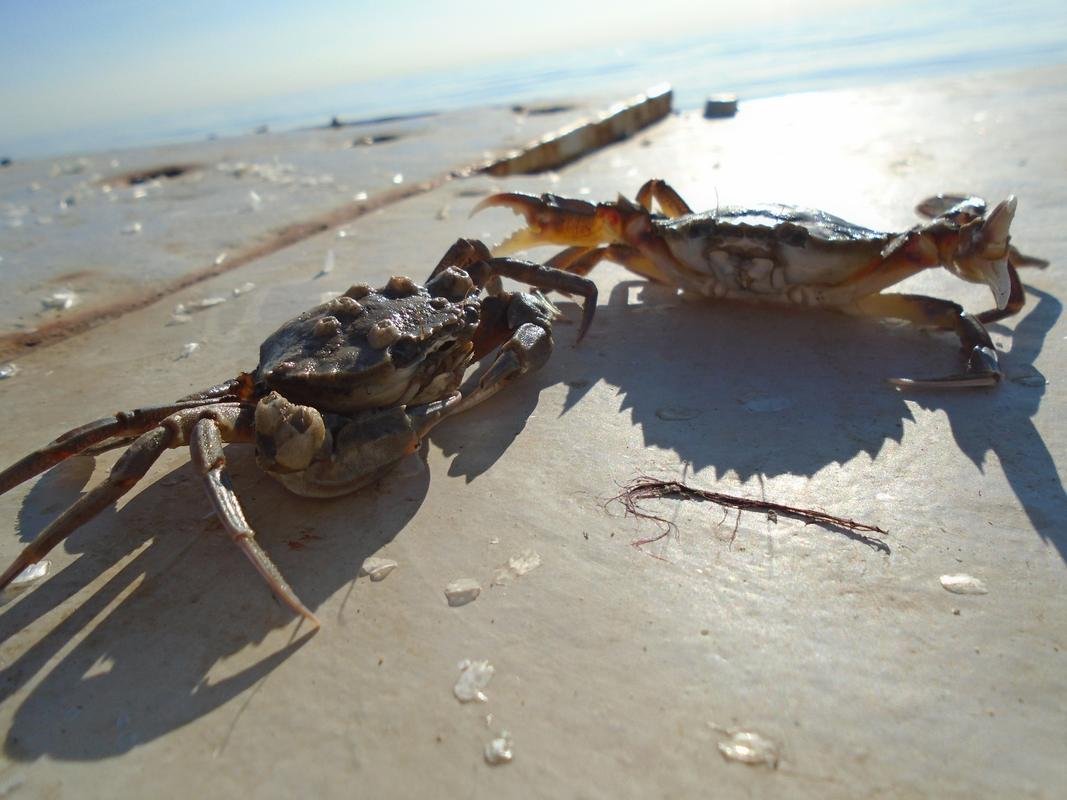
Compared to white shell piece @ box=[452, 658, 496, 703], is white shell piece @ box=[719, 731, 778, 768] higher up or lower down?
higher up

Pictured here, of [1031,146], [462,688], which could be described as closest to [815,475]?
[462,688]

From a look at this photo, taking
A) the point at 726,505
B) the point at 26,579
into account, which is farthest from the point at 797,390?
the point at 26,579

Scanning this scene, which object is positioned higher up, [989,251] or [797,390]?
[989,251]

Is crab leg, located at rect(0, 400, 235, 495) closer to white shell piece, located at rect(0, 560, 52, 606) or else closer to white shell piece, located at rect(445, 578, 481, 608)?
Answer: white shell piece, located at rect(0, 560, 52, 606)

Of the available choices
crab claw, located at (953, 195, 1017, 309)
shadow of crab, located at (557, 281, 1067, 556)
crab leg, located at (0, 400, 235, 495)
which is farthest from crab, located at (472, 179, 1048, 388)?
crab leg, located at (0, 400, 235, 495)

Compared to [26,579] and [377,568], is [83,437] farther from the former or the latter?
[377,568]

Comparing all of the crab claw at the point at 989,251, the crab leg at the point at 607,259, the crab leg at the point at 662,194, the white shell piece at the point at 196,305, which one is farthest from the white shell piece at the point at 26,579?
the crab claw at the point at 989,251
